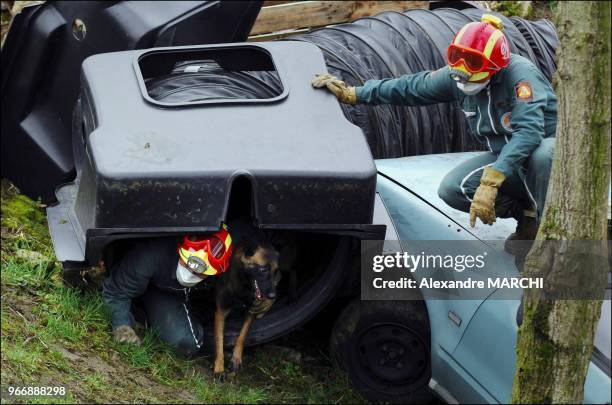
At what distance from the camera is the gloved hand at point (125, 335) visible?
5562 mm

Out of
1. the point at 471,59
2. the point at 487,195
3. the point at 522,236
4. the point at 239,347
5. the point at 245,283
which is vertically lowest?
the point at 239,347

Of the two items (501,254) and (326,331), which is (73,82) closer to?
(326,331)

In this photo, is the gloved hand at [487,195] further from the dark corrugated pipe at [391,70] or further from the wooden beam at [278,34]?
the wooden beam at [278,34]

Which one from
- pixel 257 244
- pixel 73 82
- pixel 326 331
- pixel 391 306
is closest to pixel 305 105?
pixel 257 244

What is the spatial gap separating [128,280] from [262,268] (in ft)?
2.56

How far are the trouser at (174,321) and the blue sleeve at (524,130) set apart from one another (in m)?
2.07

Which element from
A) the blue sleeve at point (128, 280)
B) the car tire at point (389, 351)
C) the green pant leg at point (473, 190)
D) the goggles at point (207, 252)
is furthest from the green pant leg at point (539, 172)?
the blue sleeve at point (128, 280)

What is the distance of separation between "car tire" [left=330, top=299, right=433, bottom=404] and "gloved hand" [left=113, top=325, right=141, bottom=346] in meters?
1.22

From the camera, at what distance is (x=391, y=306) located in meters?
5.51

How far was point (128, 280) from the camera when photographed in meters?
5.58

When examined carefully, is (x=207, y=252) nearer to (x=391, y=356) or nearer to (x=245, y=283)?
(x=245, y=283)

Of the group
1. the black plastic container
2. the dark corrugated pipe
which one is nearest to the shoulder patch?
the black plastic container

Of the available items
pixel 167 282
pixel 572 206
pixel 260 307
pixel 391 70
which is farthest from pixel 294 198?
pixel 391 70

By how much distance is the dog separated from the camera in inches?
216
